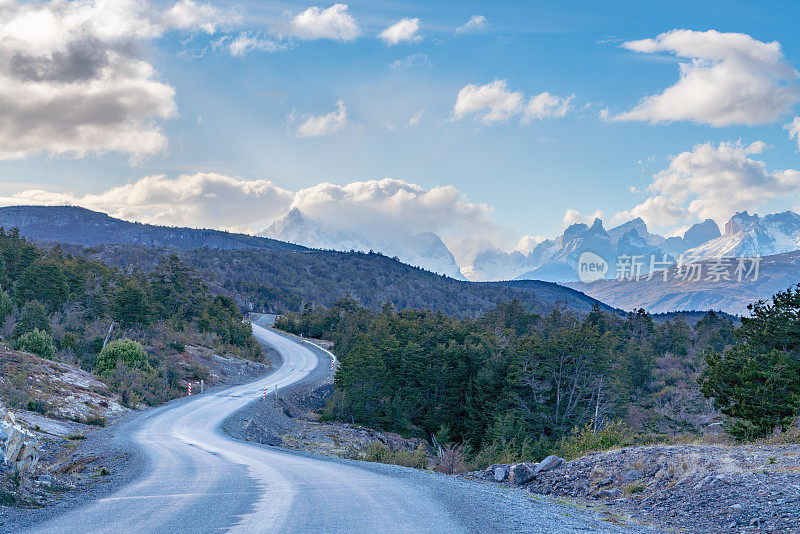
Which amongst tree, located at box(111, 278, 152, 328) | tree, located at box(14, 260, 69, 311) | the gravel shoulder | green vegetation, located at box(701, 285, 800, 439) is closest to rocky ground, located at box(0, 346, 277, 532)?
the gravel shoulder

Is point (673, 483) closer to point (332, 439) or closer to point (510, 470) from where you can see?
point (510, 470)

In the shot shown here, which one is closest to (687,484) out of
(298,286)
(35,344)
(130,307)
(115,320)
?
(35,344)

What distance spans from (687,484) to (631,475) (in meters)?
1.51

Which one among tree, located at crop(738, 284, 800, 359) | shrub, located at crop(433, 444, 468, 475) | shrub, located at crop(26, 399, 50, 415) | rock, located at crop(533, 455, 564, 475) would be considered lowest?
shrub, located at crop(26, 399, 50, 415)

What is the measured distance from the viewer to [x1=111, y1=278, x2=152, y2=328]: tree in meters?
46.8

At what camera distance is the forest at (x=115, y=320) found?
34969 millimetres

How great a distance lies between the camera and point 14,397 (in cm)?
2239

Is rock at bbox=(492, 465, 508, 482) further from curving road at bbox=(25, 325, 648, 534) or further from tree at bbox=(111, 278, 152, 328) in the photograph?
tree at bbox=(111, 278, 152, 328)

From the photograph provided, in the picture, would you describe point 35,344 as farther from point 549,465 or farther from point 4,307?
point 549,465

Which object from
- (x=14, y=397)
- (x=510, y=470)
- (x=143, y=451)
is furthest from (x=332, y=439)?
(x=510, y=470)

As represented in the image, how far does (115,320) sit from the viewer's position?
46.9 m

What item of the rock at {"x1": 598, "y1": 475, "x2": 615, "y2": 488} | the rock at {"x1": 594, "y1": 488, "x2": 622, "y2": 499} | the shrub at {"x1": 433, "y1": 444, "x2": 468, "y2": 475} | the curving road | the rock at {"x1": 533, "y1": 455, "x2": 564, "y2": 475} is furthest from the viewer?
the shrub at {"x1": 433, "y1": 444, "x2": 468, "y2": 475}

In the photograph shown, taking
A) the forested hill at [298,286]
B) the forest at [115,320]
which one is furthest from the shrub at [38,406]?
the forested hill at [298,286]

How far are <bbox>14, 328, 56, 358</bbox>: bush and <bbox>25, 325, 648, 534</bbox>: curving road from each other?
1970cm
